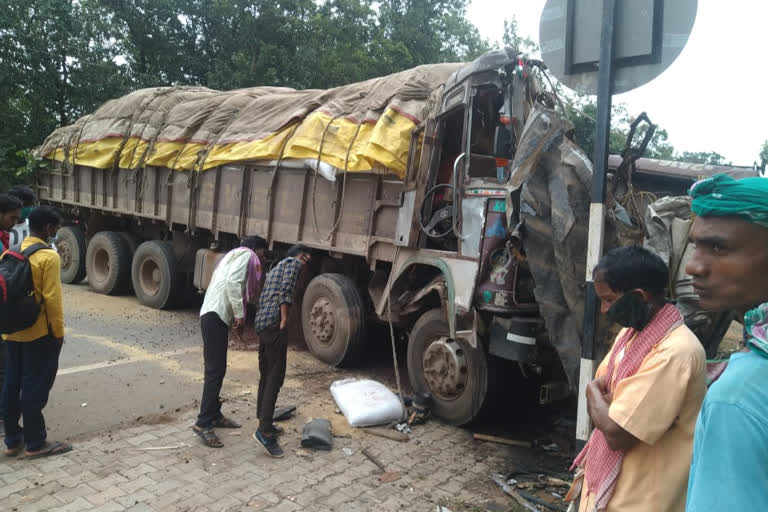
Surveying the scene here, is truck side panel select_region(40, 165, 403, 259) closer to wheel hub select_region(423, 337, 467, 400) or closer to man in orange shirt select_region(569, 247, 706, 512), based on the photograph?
wheel hub select_region(423, 337, 467, 400)

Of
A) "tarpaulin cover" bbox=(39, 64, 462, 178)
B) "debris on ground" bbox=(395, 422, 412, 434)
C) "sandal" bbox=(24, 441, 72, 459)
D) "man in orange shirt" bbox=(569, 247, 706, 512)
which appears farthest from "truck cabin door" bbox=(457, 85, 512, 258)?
"sandal" bbox=(24, 441, 72, 459)

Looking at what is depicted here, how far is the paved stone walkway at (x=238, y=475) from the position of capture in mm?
3336

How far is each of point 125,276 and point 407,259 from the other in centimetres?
658

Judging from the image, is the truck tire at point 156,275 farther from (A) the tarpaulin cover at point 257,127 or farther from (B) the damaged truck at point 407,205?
(A) the tarpaulin cover at point 257,127

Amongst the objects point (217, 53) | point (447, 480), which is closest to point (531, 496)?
point (447, 480)

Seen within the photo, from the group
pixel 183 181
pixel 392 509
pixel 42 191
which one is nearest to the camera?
pixel 392 509

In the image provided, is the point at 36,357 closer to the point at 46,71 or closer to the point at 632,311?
the point at 632,311

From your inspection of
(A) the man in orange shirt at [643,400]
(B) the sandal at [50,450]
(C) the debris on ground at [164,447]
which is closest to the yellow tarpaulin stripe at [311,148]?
(C) the debris on ground at [164,447]

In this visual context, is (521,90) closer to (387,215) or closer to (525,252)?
(525,252)

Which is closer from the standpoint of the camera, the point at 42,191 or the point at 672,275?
the point at 672,275

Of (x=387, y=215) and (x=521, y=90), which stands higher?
(x=521, y=90)

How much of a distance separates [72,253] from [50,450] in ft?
26.1

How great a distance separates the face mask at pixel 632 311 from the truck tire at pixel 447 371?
2.89 metres

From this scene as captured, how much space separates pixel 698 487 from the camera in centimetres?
96
